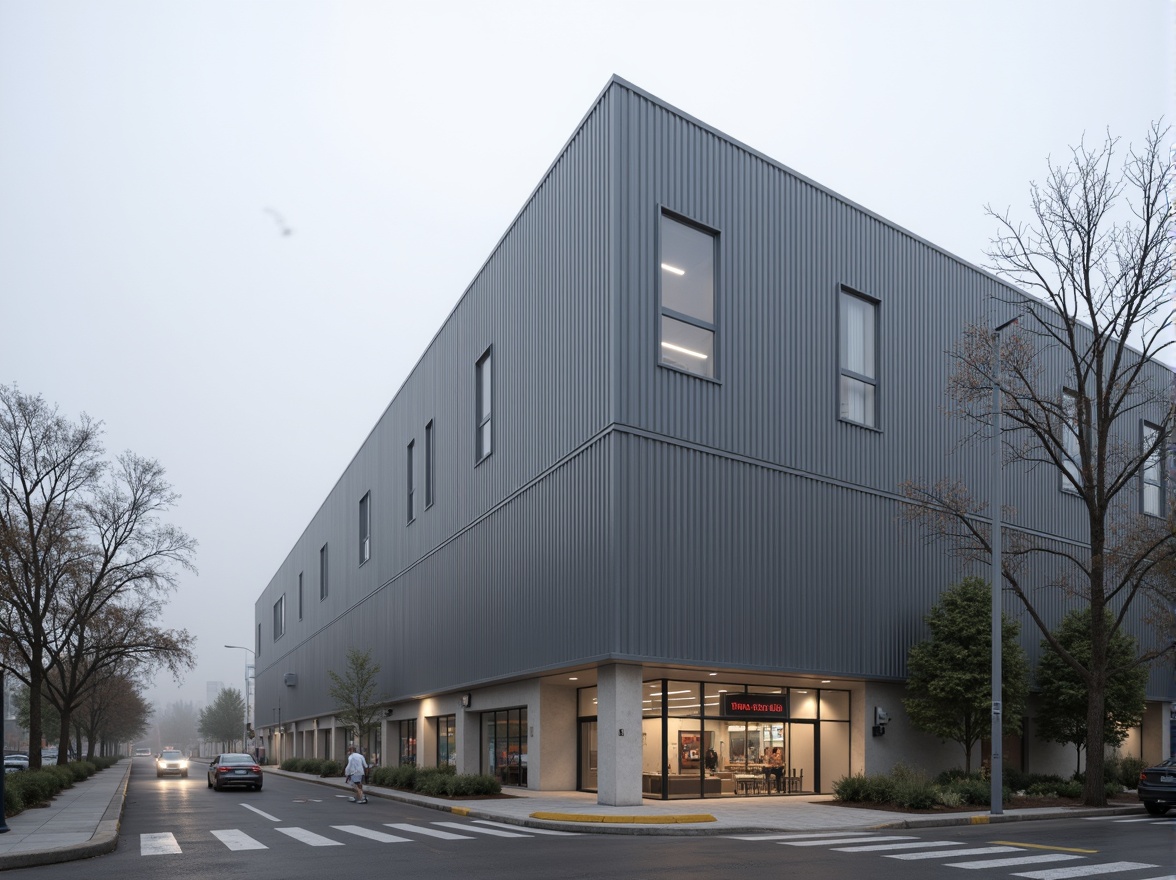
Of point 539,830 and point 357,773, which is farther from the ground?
point 539,830

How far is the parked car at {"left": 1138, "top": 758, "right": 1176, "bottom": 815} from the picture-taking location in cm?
2477

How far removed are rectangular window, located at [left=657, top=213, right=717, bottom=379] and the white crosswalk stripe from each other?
14338mm

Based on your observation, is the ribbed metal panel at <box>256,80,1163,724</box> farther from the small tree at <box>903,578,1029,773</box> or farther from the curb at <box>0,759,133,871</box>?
the curb at <box>0,759,133,871</box>

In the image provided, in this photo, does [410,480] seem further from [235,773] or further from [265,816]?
[265,816]

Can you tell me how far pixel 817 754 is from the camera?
30.3 m

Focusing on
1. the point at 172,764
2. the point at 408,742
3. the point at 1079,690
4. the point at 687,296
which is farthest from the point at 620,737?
the point at 172,764

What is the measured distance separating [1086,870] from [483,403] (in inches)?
1002

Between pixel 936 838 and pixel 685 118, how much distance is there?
18.4 m

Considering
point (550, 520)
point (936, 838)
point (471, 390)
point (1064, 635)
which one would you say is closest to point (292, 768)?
point (471, 390)

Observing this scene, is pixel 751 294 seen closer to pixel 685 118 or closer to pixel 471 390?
pixel 685 118

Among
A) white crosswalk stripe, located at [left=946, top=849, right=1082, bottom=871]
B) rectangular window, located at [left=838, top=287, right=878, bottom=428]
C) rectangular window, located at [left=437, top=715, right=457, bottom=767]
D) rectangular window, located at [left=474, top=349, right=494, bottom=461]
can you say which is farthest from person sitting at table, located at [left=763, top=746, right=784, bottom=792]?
rectangular window, located at [left=437, top=715, right=457, bottom=767]

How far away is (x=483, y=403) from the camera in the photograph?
36594mm

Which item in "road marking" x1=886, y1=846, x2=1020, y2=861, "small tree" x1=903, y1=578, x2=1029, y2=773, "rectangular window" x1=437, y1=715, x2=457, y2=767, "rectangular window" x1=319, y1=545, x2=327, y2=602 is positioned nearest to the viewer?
"road marking" x1=886, y1=846, x2=1020, y2=861

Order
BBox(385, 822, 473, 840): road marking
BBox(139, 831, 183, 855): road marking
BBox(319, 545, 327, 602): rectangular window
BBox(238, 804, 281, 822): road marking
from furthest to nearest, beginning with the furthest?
BBox(319, 545, 327, 602): rectangular window, BBox(238, 804, 281, 822): road marking, BBox(385, 822, 473, 840): road marking, BBox(139, 831, 183, 855): road marking
